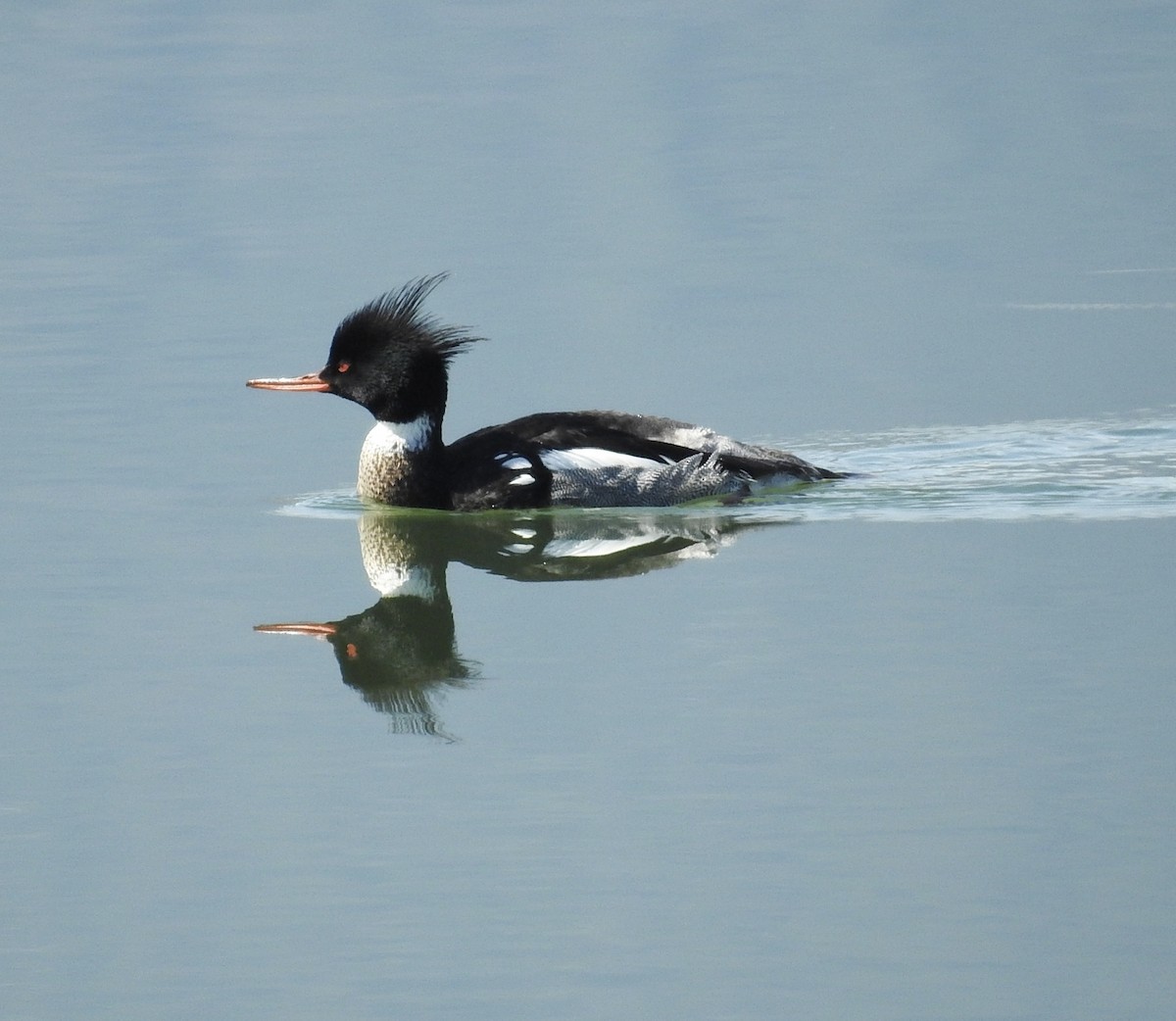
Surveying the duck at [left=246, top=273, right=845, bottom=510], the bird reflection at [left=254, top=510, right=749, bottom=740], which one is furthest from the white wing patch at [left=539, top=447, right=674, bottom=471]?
the bird reflection at [left=254, top=510, right=749, bottom=740]

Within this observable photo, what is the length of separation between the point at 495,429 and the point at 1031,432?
2.98 metres

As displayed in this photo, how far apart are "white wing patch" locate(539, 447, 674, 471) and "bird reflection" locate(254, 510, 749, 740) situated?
0.24 metres

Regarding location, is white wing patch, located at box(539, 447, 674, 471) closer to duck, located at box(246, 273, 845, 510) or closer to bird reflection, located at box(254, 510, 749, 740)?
duck, located at box(246, 273, 845, 510)

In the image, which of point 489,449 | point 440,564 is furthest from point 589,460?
point 440,564

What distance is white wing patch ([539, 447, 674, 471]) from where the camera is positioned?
36.4ft

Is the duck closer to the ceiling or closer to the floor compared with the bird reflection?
closer to the ceiling

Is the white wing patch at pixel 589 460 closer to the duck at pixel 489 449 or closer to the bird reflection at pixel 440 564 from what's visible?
the duck at pixel 489 449

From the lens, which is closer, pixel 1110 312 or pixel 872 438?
pixel 872 438

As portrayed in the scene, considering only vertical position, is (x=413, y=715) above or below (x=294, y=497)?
below

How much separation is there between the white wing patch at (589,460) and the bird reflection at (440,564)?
24 cm

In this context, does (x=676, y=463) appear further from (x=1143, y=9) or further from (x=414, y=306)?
(x=1143, y=9)

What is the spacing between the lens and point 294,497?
11.5 metres

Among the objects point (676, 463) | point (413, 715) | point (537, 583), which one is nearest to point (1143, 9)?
point (676, 463)

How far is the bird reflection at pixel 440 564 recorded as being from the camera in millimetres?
8188
